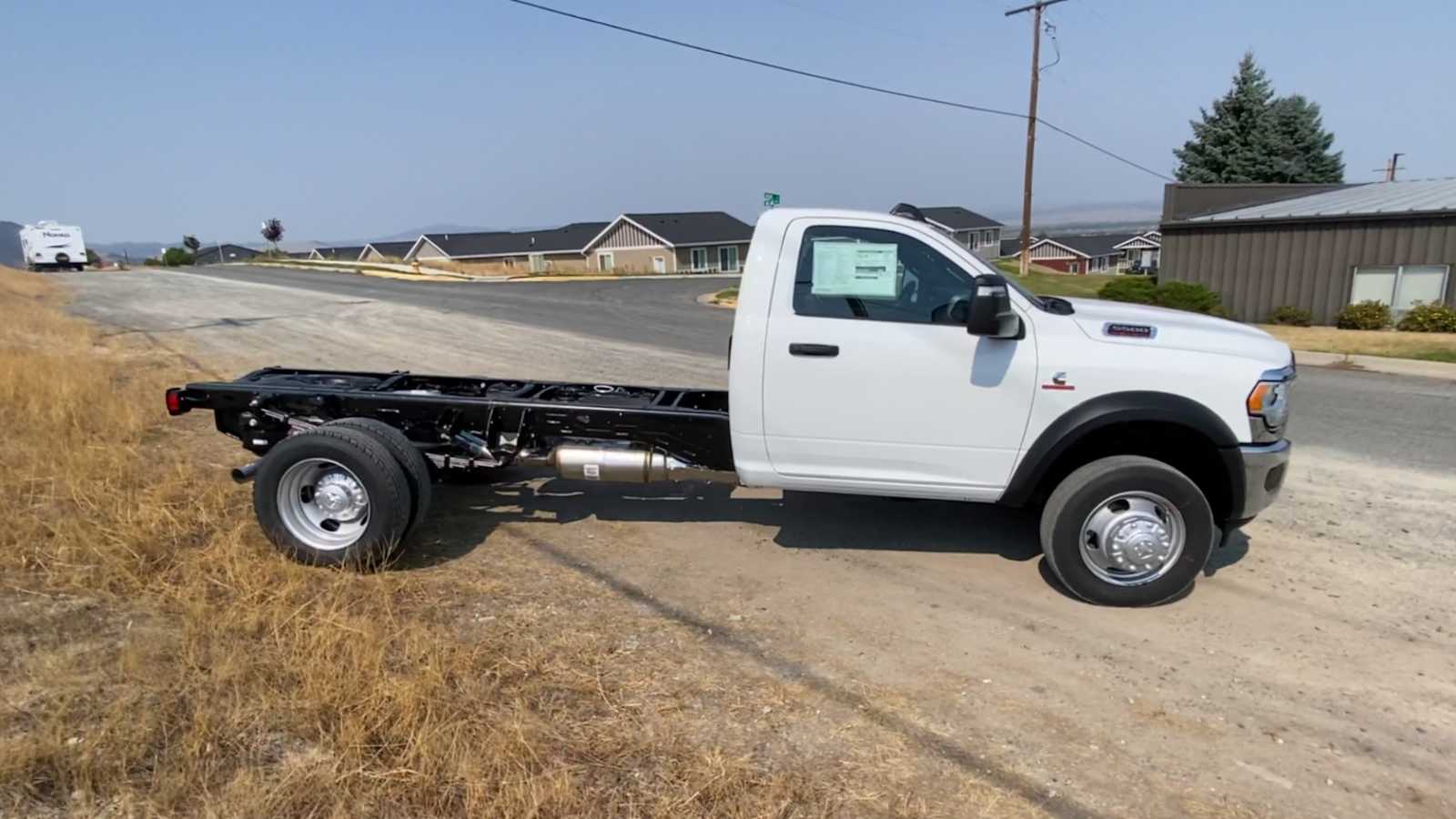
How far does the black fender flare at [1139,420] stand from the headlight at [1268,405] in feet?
0.47

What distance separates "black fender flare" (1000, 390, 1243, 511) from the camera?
4402 mm

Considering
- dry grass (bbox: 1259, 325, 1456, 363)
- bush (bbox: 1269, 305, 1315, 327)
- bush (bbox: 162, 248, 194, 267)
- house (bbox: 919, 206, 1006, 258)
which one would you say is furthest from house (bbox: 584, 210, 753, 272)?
dry grass (bbox: 1259, 325, 1456, 363)

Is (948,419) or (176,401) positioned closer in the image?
(948,419)

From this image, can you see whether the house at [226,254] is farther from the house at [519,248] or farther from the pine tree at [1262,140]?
the pine tree at [1262,140]

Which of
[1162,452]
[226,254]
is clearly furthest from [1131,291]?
[226,254]

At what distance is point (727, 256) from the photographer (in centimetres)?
7725

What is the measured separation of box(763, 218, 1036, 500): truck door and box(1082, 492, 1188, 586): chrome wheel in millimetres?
553

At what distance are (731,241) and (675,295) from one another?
151 feet

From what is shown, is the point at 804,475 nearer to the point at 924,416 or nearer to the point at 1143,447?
the point at 924,416

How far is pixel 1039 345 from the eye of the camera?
450 cm

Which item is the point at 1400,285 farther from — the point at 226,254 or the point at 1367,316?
the point at 226,254

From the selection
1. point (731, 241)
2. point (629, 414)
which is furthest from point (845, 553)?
point (731, 241)

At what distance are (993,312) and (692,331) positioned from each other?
1400 centimetres

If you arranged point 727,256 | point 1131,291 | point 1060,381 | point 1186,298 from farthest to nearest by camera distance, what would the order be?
point 727,256, point 1131,291, point 1186,298, point 1060,381
